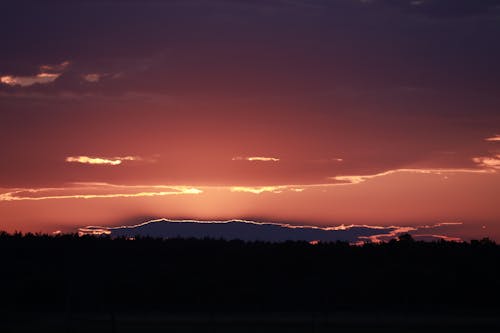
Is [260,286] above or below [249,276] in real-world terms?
below

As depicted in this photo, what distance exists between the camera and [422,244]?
76.3 meters

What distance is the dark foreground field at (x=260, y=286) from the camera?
5453 cm

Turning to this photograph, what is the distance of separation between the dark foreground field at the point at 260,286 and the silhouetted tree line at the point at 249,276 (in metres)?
0.08

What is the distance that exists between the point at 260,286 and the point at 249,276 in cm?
279

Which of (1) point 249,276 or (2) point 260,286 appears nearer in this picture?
(2) point 260,286

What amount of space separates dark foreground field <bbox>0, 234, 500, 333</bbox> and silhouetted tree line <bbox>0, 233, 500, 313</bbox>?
3.3 inches

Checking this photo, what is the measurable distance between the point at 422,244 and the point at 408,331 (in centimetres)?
3129

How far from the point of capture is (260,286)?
63469 mm

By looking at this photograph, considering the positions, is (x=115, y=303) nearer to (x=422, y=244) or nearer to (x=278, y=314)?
(x=278, y=314)

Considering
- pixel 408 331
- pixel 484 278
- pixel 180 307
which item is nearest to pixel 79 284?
pixel 180 307

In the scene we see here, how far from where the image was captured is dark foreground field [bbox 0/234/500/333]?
54.5 meters

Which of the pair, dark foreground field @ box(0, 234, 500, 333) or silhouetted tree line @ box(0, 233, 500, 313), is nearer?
dark foreground field @ box(0, 234, 500, 333)

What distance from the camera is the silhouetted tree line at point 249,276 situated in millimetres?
60312

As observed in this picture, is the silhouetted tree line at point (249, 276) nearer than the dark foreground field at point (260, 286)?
No
